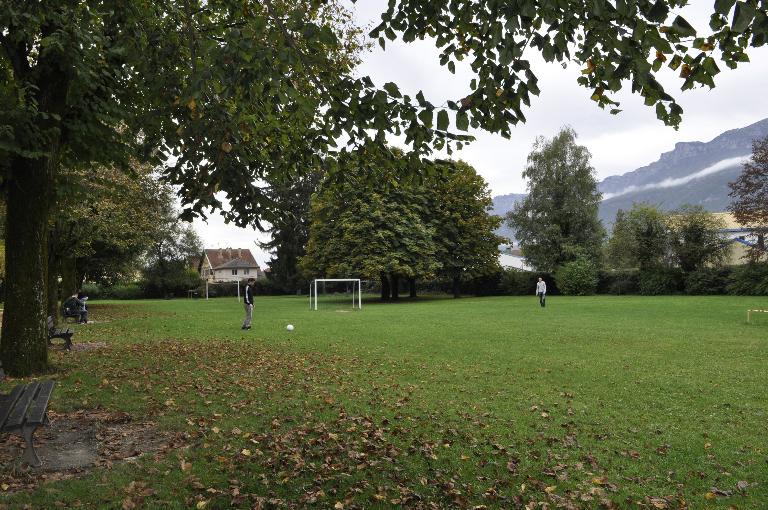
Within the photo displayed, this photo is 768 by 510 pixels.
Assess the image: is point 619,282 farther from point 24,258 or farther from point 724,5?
point 724,5

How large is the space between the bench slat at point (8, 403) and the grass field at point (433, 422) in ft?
3.08

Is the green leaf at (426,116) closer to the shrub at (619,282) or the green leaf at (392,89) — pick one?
the green leaf at (392,89)

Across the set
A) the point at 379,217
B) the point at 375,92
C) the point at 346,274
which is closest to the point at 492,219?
the point at 379,217

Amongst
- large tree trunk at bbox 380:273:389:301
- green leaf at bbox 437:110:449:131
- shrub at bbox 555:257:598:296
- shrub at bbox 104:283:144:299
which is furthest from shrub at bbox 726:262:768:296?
shrub at bbox 104:283:144:299

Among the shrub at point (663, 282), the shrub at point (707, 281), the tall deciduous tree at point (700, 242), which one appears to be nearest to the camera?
the shrub at point (707, 281)

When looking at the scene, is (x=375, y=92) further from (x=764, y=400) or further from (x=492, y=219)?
(x=492, y=219)

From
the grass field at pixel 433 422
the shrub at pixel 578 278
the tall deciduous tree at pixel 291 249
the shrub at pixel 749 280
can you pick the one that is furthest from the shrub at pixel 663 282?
the tall deciduous tree at pixel 291 249

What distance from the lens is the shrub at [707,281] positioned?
41906 mm

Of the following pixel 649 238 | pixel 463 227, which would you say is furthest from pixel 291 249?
pixel 649 238

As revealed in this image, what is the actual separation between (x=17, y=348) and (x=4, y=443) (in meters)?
4.38

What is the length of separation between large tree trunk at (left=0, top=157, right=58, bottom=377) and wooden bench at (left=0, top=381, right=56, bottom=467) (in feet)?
14.3

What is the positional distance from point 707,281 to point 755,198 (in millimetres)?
6976

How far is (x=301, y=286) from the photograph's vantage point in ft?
221

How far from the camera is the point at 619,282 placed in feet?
156
